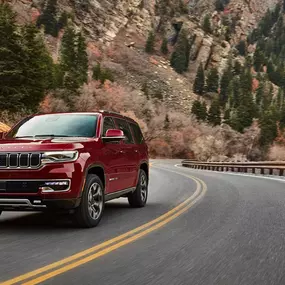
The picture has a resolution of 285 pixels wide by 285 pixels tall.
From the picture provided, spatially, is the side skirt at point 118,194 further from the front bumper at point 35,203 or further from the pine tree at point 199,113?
the pine tree at point 199,113

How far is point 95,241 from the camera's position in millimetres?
6289

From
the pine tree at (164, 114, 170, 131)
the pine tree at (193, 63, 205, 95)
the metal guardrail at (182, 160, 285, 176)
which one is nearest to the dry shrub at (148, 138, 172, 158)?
the pine tree at (164, 114, 170, 131)

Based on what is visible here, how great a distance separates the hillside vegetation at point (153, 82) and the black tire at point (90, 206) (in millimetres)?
31968

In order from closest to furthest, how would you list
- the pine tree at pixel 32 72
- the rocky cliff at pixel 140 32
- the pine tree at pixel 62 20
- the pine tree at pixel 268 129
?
the pine tree at pixel 32 72
the pine tree at pixel 268 129
the pine tree at pixel 62 20
the rocky cliff at pixel 140 32

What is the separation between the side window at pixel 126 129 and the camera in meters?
9.53

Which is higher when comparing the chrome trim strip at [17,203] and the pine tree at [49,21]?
the pine tree at [49,21]

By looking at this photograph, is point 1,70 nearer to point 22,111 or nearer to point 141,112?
point 22,111

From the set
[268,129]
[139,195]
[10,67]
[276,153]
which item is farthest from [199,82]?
[139,195]

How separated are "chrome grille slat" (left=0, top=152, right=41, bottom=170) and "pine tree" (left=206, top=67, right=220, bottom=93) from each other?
147m

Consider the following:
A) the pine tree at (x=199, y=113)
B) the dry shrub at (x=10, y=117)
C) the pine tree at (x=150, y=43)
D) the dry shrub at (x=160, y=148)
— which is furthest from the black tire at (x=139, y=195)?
the pine tree at (x=150, y=43)

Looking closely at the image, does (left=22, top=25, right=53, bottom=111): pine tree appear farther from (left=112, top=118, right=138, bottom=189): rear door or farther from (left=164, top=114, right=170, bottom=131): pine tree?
(left=164, top=114, right=170, bottom=131): pine tree

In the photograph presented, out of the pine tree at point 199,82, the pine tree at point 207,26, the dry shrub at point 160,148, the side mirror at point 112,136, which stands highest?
the pine tree at point 207,26

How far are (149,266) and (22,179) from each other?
8.79ft

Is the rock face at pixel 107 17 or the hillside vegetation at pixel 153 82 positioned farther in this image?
the rock face at pixel 107 17
